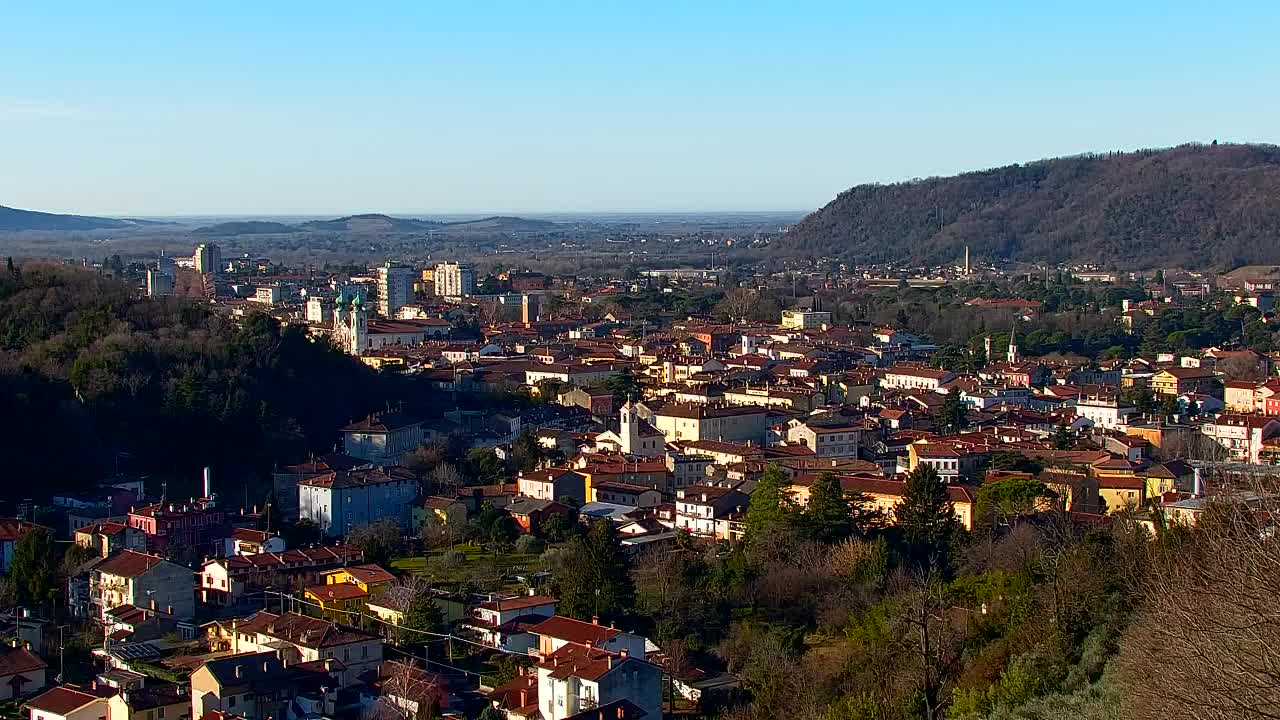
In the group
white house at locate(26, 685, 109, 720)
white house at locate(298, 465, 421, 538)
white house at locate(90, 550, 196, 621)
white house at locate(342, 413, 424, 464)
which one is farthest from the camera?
white house at locate(342, 413, 424, 464)

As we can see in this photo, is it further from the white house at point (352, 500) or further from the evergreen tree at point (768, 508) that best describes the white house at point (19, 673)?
the evergreen tree at point (768, 508)

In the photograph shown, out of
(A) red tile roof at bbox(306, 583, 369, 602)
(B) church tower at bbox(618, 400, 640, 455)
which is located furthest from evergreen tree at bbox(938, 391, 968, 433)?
(A) red tile roof at bbox(306, 583, 369, 602)

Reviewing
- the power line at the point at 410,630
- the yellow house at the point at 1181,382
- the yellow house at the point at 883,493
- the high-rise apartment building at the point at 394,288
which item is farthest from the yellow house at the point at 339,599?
the high-rise apartment building at the point at 394,288

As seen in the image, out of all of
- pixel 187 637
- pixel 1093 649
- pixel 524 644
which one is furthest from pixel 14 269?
pixel 1093 649

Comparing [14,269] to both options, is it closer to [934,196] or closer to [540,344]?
[540,344]

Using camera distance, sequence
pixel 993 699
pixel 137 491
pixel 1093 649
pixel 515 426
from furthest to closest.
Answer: pixel 515 426
pixel 137 491
pixel 1093 649
pixel 993 699

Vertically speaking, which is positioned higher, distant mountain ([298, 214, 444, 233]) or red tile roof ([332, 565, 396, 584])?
red tile roof ([332, 565, 396, 584])

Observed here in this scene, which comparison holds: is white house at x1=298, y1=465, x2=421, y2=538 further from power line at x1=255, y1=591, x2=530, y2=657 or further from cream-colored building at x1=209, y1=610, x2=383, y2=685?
cream-colored building at x1=209, y1=610, x2=383, y2=685
